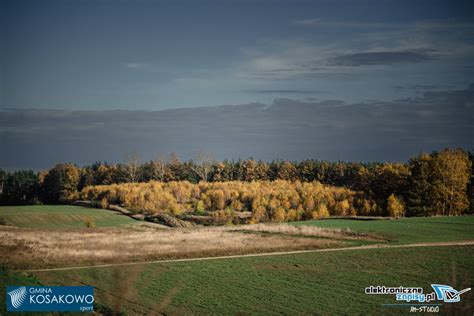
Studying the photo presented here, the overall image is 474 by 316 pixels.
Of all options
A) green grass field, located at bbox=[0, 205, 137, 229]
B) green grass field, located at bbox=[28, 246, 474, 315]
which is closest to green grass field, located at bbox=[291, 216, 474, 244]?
green grass field, located at bbox=[28, 246, 474, 315]

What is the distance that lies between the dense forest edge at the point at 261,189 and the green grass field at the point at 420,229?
18954 millimetres

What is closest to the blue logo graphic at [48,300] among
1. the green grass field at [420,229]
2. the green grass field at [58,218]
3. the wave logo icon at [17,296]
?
the wave logo icon at [17,296]

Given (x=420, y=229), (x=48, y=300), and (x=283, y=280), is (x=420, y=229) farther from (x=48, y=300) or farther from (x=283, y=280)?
A: (x=48, y=300)

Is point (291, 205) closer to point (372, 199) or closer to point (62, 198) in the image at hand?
point (372, 199)

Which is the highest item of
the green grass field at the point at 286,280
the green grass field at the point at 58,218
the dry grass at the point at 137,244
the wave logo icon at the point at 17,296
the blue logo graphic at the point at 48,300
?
the wave logo icon at the point at 17,296

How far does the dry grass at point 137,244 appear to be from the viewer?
30109mm

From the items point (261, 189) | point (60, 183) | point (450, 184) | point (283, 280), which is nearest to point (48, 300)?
point (283, 280)

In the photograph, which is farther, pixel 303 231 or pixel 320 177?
pixel 320 177

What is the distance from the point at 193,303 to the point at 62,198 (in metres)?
87.6

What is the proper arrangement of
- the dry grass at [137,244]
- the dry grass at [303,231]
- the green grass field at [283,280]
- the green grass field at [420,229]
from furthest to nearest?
the dry grass at [303,231], the green grass field at [420,229], the dry grass at [137,244], the green grass field at [283,280]

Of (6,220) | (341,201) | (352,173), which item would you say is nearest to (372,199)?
(341,201)

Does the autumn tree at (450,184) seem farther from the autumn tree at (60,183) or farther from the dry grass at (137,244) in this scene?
the autumn tree at (60,183)

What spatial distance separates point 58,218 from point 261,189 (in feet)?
149

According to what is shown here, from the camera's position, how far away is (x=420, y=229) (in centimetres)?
4434
